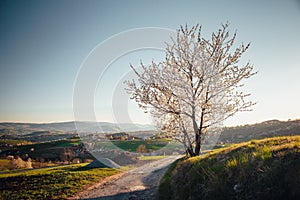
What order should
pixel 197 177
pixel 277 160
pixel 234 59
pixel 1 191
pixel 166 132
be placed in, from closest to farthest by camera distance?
pixel 277 160 < pixel 197 177 < pixel 234 59 < pixel 166 132 < pixel 1 191

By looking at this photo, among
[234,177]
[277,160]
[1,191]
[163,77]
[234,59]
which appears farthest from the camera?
[1,191]

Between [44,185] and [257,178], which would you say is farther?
[44,185]

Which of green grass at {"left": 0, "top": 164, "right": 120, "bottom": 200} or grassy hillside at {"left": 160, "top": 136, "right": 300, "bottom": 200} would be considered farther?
green grass at {"left": 0, "top": 164, "right": 120, "bottom": 200}

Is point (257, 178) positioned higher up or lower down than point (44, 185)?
higher up

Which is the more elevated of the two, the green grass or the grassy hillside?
the grassy hillside

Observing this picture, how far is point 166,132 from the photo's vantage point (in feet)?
51.0

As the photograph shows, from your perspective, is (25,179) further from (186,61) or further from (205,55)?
(205,55)

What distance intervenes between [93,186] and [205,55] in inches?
668

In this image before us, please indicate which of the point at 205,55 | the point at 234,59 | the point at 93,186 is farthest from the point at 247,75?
the point at 93,186

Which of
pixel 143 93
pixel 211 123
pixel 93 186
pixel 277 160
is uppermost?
pixel 143 93

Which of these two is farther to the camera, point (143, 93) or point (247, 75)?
point (143, 93)

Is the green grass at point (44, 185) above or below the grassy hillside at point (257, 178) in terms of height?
below

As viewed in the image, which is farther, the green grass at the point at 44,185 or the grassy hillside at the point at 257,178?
the green grass at the point at 44,185

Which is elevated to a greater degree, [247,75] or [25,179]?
[247,75]
